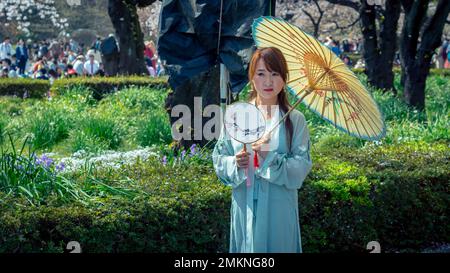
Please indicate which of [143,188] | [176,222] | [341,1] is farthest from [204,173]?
[341,1]

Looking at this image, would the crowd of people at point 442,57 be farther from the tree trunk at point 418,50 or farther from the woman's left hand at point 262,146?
the woman's left hand at point 262,146

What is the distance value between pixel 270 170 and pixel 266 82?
42cm

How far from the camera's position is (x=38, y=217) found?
5055mm

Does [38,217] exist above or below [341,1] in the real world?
below

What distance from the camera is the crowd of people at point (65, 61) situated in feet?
61.9

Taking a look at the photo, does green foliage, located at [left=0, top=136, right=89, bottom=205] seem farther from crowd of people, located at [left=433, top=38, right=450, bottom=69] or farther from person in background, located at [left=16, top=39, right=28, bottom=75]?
crowd of people, located at [left=433, top=38, right=450, bottom=69]

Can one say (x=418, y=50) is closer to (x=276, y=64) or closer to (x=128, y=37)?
(x=128, y=37)

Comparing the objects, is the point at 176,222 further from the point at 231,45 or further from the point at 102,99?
the point at 102,99

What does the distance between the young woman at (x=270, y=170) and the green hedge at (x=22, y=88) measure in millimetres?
12963

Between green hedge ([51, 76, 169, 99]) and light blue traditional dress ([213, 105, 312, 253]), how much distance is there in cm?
1051

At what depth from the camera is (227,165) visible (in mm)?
4246

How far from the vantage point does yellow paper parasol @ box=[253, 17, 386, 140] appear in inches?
179
